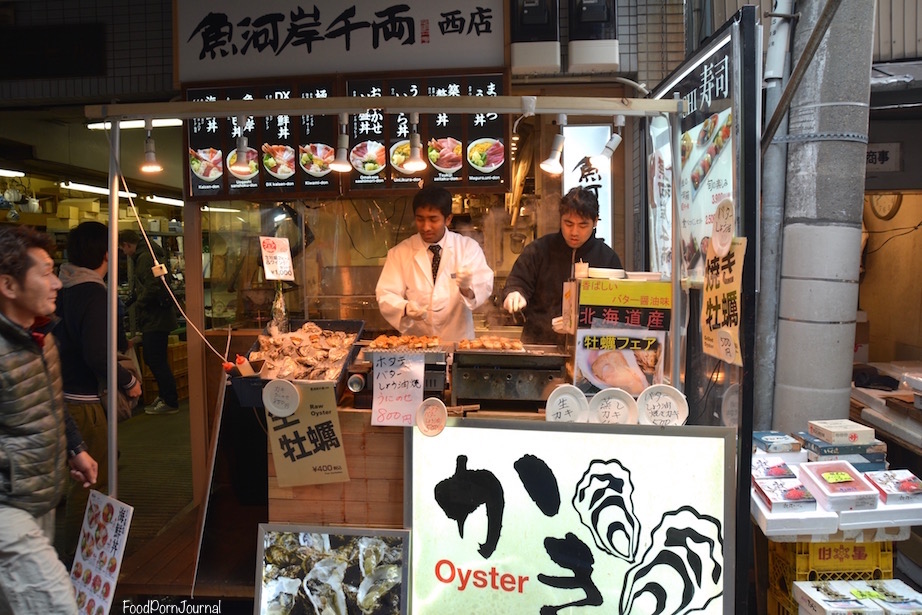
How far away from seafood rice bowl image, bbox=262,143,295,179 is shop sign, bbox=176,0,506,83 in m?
0.64

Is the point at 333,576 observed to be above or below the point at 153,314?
below

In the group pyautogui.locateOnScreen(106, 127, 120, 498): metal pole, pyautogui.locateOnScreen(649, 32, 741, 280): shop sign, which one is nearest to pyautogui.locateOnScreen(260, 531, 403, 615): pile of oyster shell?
pyautogui.locateOnScreen(106, 127, 120, 498): metal pole

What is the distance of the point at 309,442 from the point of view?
3088mm

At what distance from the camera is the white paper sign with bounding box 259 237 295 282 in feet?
12.2

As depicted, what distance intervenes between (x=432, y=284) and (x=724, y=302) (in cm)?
291

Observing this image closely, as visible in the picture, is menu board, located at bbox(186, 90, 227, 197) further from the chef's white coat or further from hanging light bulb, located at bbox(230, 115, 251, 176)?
hanging light bulb, located at bbox(230, 115, 251, 176)

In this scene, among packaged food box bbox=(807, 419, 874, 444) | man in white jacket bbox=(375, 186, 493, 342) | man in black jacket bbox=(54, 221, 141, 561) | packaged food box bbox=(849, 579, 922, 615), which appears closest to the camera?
packaged food box bbox=(849, 579, 922, 615)

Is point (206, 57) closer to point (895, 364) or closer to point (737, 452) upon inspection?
point (737, 452)

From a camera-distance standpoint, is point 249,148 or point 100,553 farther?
point 249,148

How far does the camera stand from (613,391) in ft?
9.61

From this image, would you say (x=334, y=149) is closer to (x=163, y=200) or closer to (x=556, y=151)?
(x=556, y=151)

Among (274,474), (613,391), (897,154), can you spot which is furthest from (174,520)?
(897,154)

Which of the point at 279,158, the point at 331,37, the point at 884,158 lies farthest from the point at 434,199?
the point at 884,158

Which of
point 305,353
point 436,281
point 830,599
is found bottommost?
point 830,599
